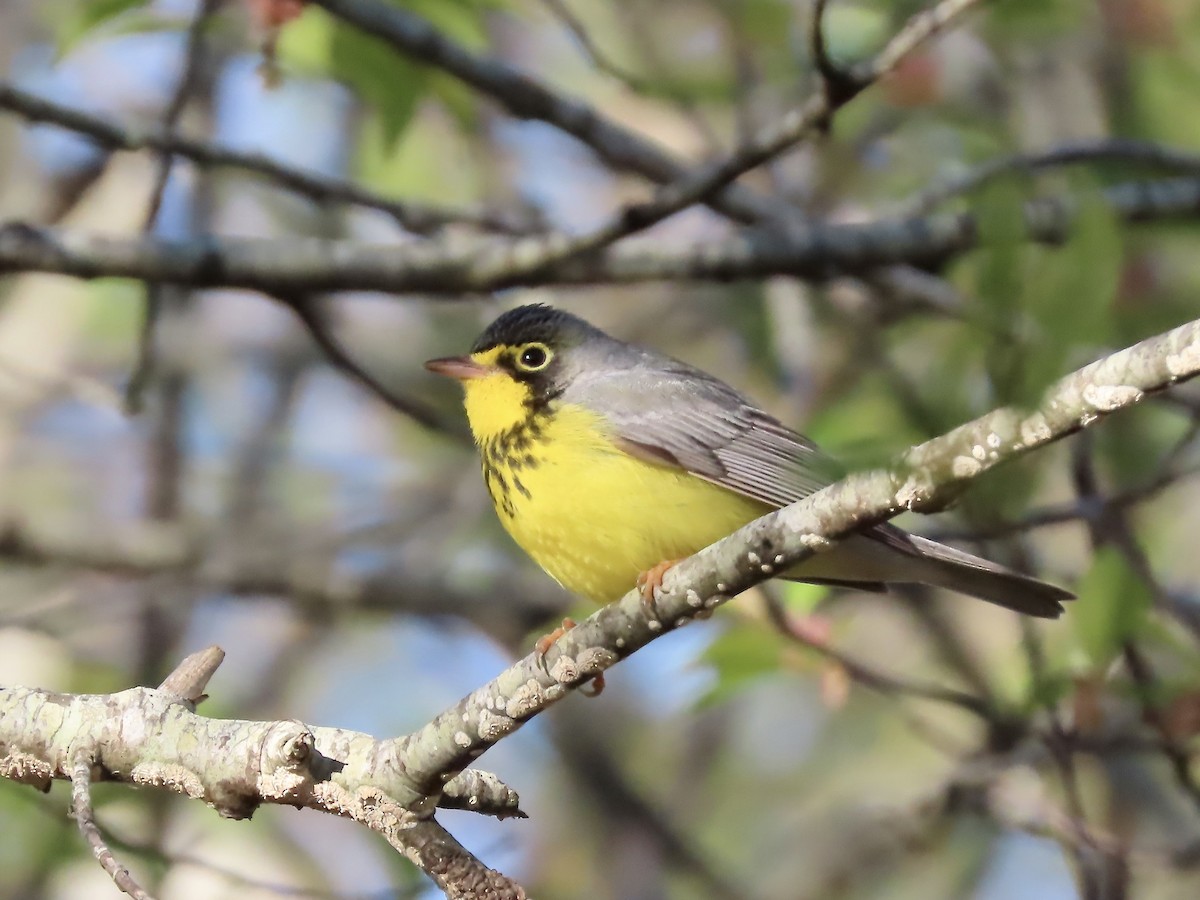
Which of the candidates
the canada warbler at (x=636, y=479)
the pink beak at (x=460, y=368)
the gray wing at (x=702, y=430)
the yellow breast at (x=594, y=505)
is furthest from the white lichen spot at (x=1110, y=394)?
the pink beak at (x=460, y=368)

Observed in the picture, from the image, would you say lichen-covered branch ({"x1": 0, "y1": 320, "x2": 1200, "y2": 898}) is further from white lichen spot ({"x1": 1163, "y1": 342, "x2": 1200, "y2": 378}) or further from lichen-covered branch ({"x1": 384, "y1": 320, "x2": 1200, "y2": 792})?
white lichen spot ({"x1": 1163, "y1": 342, "x2": 1200, "y2": 378})

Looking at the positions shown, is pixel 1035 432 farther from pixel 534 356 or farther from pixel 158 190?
pixel 158 190

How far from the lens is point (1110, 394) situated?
2.49 meters

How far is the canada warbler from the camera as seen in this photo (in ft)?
15.2

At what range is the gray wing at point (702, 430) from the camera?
483 cm

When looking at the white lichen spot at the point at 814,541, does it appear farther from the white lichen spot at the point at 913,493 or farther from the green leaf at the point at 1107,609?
the green leaf at the point at 1107,609

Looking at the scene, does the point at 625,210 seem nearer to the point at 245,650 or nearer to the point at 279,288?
the point at 279,288

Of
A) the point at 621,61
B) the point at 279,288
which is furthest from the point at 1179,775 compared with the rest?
the point at 621,61

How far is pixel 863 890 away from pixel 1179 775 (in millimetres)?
4042

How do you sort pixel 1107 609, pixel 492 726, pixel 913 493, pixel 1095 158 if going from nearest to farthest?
1. pixel 913 493
2. pixel 492 726
3. pixel 1107 609
4. pixel 1095 158

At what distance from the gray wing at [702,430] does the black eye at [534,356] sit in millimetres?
190

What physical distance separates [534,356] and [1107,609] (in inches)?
87.7

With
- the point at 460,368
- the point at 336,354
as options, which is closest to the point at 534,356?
the point at 460,368

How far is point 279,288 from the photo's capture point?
5.55 meters
